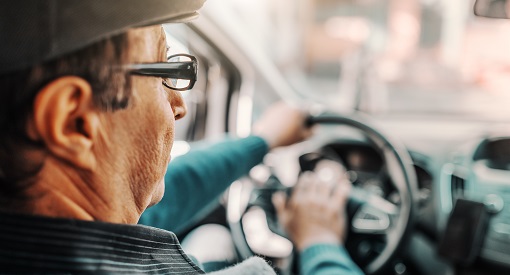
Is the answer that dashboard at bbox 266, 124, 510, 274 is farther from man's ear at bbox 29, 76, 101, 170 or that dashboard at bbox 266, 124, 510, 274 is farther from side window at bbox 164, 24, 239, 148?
man's ear at bbox 29, 76, 101, 170

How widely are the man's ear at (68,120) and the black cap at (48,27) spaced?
34mm

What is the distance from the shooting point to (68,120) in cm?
64

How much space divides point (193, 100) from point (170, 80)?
1.59 m

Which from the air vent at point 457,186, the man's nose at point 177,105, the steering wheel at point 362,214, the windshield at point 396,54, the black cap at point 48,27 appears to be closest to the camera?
the black cap at point 48,27

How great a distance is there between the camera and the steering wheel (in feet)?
6.07

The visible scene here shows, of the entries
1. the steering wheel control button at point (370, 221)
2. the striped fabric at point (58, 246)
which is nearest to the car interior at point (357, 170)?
the steering wheel control button at point (370, 221)

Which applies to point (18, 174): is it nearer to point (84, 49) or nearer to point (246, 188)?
point (84, 49)

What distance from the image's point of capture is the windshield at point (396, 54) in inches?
171

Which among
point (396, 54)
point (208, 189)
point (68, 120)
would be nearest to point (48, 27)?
point (68, 120)

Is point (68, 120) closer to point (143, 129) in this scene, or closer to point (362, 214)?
point (143, 129)

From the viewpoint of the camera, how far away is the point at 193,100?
237 centimetres

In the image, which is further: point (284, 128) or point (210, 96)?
point (210, 96)

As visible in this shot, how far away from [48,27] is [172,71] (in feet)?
0.60

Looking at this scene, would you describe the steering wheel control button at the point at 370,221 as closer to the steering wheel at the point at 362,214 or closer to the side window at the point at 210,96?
the steering wheel at the point at 362,214
